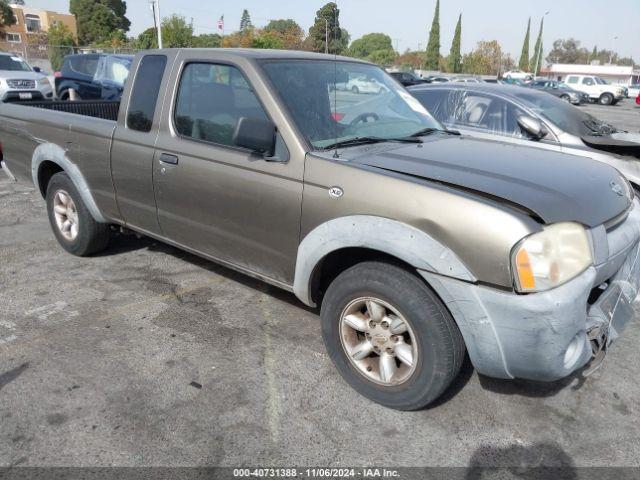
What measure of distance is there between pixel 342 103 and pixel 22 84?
14.4 meters

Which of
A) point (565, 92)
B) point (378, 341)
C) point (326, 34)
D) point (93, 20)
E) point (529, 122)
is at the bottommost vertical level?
point (378, 341)

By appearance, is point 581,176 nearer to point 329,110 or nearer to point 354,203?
point 354,203

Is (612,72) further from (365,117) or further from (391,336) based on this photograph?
(391,336)

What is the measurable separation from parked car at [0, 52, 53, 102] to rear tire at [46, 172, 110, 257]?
10676 mm

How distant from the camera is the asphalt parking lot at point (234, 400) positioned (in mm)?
2521

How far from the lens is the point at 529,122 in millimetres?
5961

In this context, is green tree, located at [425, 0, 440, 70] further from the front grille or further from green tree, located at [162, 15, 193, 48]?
the front grille

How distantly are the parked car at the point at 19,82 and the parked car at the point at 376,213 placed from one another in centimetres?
1228

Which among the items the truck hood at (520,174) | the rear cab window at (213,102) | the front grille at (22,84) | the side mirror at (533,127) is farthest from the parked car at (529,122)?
the front grille at (22,84)

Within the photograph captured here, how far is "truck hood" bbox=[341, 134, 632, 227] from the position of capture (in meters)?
2.48

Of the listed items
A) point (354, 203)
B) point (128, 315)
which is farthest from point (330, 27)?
point (128, 315)

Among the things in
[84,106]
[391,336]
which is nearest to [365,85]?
[391,336]

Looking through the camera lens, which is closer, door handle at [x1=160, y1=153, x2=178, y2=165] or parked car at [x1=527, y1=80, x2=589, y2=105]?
door handle at [x1=160, y1=153, x2=178, y2=165]

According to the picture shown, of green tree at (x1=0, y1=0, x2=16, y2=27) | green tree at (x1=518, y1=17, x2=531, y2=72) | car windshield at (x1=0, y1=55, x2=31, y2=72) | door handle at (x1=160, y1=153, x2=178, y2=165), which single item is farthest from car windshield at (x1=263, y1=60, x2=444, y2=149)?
green tree at (x1=518, y1=17, x2=531, y2=72)
